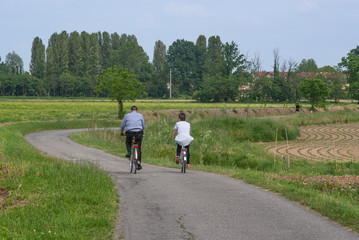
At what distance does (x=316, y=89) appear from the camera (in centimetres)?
5584

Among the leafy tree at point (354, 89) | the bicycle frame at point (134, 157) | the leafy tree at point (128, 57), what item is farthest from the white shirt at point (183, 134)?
the leafy tree at point (128, 57)

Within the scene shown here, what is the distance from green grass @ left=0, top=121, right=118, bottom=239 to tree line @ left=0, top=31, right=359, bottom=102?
78505 millimetres

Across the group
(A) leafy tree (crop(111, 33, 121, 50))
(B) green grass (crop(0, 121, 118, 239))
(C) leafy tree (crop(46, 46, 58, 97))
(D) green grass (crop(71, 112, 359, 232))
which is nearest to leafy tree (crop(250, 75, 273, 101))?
(C) leafy tree (crop(46, 46, 58, 97))

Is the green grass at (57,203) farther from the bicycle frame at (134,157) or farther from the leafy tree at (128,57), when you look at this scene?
the leafy tree at (128,57)

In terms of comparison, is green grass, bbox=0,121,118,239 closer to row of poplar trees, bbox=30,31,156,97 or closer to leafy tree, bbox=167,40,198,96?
row of poplar trees, bbox=30,31,156,97

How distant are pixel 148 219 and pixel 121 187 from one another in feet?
11.6

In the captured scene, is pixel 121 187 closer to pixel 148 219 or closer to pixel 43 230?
pixel 148 219

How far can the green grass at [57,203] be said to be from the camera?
635cm

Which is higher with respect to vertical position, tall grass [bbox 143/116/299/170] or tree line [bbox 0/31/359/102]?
tree line [bbox 0/31/359/102]

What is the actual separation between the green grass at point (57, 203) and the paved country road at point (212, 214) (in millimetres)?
391

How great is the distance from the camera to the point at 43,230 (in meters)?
6.29

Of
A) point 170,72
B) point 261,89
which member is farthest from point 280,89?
point 170,72

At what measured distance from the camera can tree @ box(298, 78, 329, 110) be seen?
5597cm

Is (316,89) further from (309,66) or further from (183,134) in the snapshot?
(309,66)
